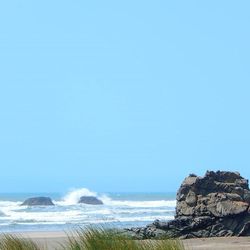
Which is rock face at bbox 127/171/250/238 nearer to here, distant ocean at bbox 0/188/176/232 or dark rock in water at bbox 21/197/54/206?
distant ocean at bbox 0/188/176/232

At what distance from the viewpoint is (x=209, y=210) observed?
27.8m

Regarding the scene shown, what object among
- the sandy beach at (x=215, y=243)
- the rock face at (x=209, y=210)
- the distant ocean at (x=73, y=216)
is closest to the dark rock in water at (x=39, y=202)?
the distant ocean at (x=73, y=216)

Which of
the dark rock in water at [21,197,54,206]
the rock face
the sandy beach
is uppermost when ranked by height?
the dark rock in water at [21,197,54,206]

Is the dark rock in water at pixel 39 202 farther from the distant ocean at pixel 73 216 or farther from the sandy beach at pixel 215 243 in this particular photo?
the sandy beach at pixel 215 243

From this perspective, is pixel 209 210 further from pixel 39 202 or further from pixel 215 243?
pixel 39 202

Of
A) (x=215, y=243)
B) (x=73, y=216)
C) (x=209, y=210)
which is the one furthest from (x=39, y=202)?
(x=215, y=243)

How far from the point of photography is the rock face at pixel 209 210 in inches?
1065

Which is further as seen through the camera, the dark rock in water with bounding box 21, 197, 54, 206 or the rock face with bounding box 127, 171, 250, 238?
the dark rock in water with bounding box 21, 197, 54, 206

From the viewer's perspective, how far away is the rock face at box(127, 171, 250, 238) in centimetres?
2705

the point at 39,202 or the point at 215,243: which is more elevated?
the point at 39,202

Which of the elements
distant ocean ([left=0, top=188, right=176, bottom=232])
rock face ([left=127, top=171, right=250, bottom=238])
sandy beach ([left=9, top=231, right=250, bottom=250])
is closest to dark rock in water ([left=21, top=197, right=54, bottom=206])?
distant ocean ([left=0, top=188, right=176, bottom=232])

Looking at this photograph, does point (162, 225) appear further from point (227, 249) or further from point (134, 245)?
point (134, 245)

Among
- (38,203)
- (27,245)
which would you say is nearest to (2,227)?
(27,245)

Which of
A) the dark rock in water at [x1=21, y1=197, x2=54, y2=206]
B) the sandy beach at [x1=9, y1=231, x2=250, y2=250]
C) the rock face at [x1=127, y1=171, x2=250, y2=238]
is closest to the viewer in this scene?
the sandy beach at [x1=9, y1=231, x2=250, y2=250]
